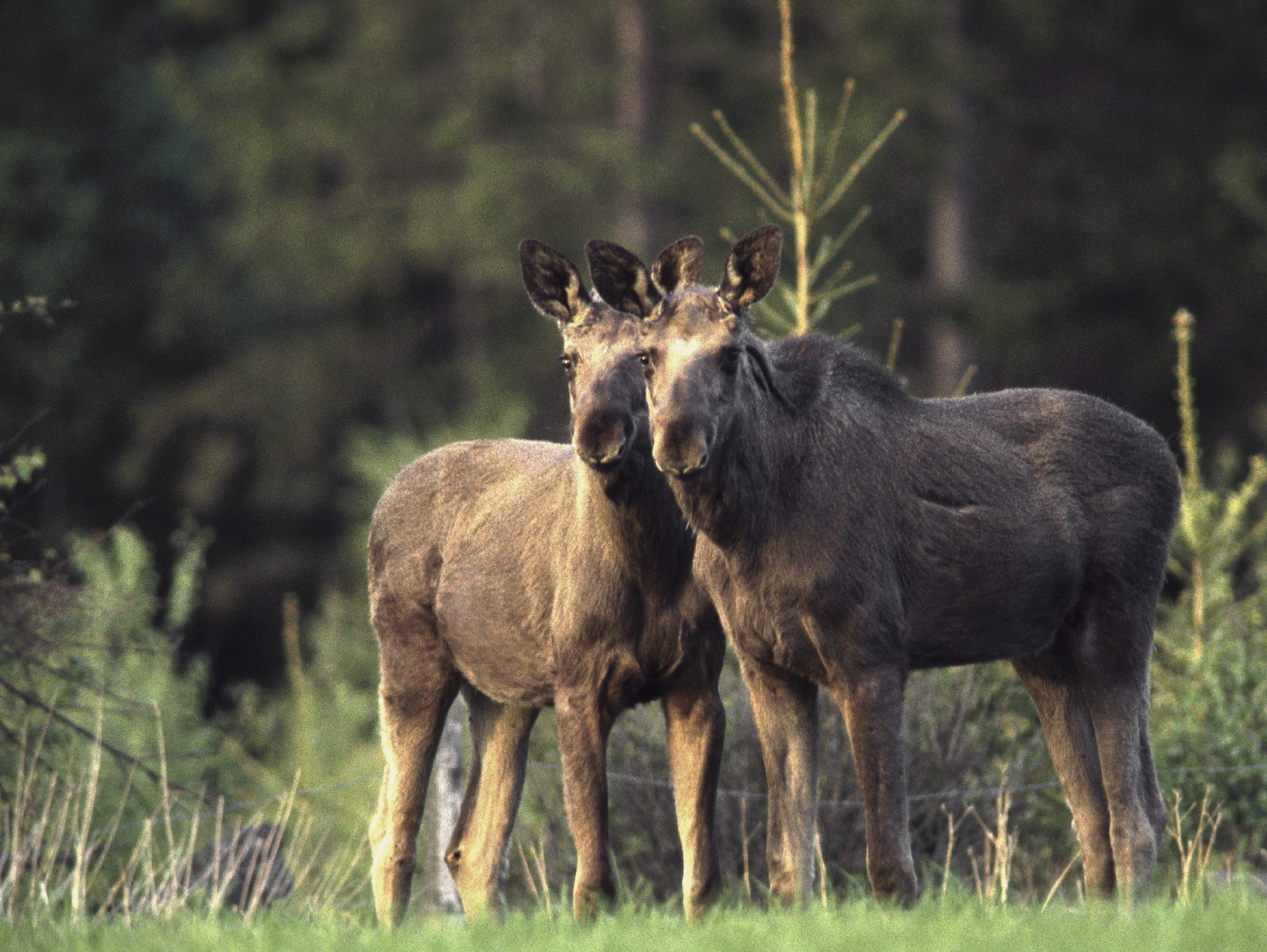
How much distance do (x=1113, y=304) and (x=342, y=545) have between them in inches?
488

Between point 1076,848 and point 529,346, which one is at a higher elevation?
point 529,346

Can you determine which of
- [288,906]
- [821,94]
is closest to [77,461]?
[821,94]

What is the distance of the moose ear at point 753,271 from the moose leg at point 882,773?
1.47 meters

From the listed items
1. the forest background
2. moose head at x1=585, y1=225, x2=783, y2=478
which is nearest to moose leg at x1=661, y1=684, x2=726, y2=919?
moose head at x1=585, y1=225, x2=783, y2=478

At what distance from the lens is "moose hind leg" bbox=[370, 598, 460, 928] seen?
25.8 feet

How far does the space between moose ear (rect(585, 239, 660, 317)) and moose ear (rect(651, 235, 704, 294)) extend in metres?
0.33

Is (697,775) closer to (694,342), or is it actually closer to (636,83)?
(694,342)

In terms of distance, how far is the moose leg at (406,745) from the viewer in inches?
309

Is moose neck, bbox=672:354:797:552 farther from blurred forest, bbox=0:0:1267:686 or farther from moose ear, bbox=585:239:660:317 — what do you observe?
Result: blurred forest, bbox=0:0:1267:686

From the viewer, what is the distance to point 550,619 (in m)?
7.28

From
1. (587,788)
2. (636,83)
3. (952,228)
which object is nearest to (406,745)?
(587,788)

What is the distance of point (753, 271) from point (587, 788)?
7.04ft

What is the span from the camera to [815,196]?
31.4ft

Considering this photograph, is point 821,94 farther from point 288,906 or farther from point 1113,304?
point 288,906
